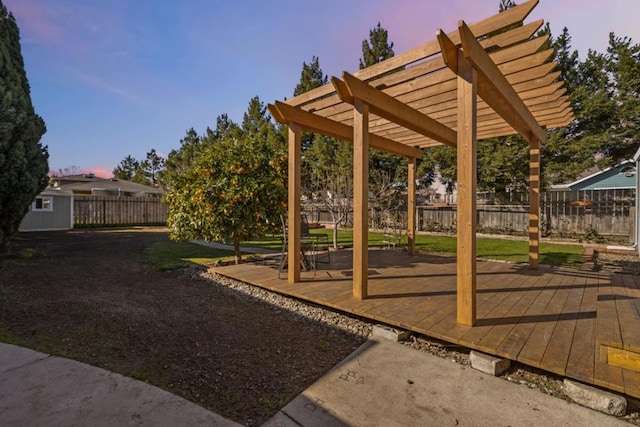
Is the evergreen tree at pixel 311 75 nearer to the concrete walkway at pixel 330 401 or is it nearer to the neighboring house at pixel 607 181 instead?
the neighboring house at pixel 607 181

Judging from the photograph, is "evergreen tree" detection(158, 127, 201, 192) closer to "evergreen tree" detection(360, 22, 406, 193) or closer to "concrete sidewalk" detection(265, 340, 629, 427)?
"evergreen tree" detection(360, 22, 406, 193)

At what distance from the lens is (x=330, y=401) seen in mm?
2100

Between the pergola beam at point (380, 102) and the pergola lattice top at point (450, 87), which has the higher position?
the pergola lattice top at point (450, 87)

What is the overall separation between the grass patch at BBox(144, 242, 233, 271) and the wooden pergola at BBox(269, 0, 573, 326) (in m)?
3.22

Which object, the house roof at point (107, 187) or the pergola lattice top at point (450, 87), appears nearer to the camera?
the pergola lattice top at point (450, 87)

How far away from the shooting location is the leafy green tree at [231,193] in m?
5.71

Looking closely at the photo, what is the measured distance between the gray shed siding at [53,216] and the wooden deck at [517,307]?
13638mm

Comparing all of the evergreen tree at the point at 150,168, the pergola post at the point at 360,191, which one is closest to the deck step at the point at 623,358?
the pergola post at the point at 360,191

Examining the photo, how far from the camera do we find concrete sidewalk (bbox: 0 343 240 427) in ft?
5.99

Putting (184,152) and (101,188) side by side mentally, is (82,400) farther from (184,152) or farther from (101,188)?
(184,152)

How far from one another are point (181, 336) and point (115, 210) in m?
17.4

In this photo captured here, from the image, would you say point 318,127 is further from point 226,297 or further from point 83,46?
point 83,46

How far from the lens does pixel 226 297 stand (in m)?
4.59

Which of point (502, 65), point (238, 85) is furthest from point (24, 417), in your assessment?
point (238, 85)
